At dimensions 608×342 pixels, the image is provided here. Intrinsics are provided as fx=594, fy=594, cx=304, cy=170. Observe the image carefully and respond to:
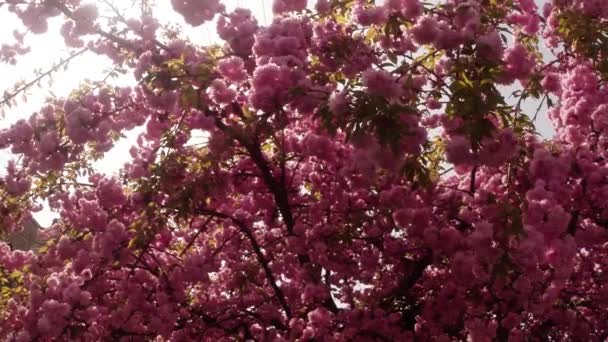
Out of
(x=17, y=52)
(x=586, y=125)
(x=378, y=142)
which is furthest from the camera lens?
(x=17, y=52)

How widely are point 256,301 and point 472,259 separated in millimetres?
2835

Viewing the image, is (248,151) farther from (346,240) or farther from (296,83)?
(296,83)

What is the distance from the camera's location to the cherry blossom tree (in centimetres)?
459

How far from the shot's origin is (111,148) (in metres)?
6.55

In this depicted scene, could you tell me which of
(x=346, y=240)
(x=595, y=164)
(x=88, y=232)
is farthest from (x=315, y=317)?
(x=595, y=164)

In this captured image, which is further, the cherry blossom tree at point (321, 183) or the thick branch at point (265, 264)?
the thick branch at point (265, 264)

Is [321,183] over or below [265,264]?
over

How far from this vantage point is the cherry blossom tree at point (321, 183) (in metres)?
4.59

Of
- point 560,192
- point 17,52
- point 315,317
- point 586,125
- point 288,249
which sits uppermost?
point 17,52

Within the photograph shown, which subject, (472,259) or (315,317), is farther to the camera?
(315,317)

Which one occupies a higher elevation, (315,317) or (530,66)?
(530,66)

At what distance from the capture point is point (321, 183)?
676 centimetres

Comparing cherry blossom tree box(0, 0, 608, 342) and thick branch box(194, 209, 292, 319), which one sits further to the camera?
thick branch box(194, 209, 292, 319)

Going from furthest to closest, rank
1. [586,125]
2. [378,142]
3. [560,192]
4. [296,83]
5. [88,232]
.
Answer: [88,232], [586,125], [560,192], [296,83], [378,142]
